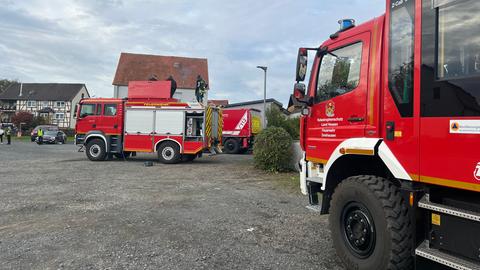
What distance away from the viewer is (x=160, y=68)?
4906cm

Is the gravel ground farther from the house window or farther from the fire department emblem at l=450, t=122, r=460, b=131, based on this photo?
the house window

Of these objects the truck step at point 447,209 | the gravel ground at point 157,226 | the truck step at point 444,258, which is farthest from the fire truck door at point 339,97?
the gravel ground at point 157,226

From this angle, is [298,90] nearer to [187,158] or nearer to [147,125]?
[147,125]

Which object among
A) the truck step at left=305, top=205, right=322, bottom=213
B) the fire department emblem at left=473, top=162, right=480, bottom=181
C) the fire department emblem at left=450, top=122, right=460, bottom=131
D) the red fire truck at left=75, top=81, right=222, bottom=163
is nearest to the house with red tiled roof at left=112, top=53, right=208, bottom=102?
the red fire truck at left=75, top=81, right=222, bottom=163

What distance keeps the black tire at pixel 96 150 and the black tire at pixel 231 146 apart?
28.6ft

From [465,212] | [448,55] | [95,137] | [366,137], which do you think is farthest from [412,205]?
[95,137]

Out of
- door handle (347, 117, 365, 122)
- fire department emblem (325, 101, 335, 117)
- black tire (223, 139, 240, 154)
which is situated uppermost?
fire department emblem (325, 101, 335, 117)

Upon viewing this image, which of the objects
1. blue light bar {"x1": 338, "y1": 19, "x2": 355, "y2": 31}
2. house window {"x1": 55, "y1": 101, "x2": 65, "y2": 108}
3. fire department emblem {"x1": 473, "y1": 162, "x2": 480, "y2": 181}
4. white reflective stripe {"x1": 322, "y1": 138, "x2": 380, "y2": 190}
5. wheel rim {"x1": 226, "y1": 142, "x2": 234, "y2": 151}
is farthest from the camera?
house window {"x1": 55, "y1": 101, "x2": 65, "y2": 108}

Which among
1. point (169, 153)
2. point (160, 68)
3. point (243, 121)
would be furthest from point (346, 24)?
point (160, 68)

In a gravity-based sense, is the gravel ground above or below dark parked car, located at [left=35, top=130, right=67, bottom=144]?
below

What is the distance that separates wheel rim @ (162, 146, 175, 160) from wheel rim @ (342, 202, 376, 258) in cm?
1238

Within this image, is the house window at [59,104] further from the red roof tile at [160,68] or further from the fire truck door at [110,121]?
the fire truck door at [110,121]

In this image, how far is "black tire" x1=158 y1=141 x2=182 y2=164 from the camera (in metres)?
15.8

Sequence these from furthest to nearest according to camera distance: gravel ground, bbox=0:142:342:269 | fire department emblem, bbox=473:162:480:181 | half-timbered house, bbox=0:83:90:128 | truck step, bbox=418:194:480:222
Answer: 1. half-timbered house, bbox=0:83:90:128
2. gravel ground, bbox=0:142:342:269
3. truck step, bbox=418:194:480:222
4. fire department emblem, bbox=473:162:480:181
